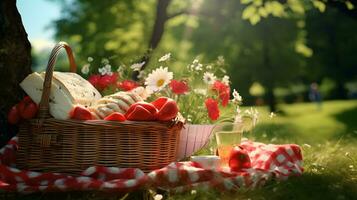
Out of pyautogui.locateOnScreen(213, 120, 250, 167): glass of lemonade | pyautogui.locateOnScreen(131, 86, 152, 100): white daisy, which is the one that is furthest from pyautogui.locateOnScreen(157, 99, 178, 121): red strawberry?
pyautogui.locateOnScreen(131, 86, 152, 100): white daisy

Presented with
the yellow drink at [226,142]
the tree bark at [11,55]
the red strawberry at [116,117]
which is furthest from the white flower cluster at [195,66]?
the tree bark at [11,55]

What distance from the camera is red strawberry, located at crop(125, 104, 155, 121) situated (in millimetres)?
3529

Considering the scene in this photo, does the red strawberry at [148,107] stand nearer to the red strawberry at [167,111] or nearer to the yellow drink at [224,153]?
the red strawberry at [167,111]

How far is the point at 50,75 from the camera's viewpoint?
354 centimetres

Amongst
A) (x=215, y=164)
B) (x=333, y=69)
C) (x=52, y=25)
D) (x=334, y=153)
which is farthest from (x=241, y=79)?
(x=215, y=164)

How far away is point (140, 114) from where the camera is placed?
3.54 metres

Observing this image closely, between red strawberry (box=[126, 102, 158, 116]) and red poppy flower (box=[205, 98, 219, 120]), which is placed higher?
red strawberry (box=[126, 102, 158, 116])

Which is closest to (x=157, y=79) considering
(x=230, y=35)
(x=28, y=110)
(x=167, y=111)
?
(x=167, y=111)

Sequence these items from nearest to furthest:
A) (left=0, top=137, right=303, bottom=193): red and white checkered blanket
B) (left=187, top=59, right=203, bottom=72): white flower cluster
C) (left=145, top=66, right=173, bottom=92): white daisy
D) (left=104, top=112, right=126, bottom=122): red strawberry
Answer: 1. (left=0, top=137, right=303, bottom=193): red and white checkered blanket
2. (left=104, top=112, right=126, bottom=122): red strawberry
3. (left=145, top=66, right=173, bottom=92): white daisy
4. (left=187, top=59, right=203, bottom=72): white flower cluster

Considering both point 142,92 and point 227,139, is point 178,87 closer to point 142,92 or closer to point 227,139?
point 142,92

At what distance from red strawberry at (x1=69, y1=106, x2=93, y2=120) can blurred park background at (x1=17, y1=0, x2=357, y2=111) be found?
4.38 meters

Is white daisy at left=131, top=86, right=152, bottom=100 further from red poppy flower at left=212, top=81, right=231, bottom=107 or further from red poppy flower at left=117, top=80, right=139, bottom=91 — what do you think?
red poppy flower at left=212, top=81, right=231, bottom=107

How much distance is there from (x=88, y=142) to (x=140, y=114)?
39 centimetres

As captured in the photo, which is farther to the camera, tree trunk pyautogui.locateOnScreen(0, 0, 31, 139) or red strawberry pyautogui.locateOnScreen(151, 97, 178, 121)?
tree trunk pyautogui.locateOnScreen(0, 0, 31, 139)
